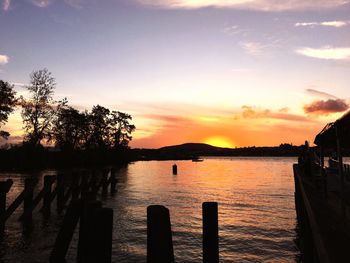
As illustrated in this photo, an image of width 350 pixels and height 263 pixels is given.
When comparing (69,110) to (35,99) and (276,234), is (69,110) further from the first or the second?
(276,234)

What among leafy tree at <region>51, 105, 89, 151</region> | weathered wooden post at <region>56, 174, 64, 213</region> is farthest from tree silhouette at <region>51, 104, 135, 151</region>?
weathered wooden post at <region>56, 174, 64, 213</region>

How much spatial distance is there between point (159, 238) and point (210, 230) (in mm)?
2258

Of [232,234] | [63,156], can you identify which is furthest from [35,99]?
[232,234]

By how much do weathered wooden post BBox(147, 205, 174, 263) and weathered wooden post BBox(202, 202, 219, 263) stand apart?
6.48 ft

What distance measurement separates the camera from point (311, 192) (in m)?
15.0

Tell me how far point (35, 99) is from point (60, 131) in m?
14.6

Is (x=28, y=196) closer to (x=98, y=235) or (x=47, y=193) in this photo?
(x=47, y=193)

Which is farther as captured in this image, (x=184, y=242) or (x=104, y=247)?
(x=184, y=242)

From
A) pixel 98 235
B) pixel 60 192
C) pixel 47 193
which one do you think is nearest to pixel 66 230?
pixel 98 235

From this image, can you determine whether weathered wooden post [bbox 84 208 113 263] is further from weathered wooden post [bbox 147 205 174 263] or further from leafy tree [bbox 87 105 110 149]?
leafy tree [bbox 87 105 110 149]

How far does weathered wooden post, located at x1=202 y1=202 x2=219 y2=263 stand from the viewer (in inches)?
285

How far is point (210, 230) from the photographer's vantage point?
7305mm

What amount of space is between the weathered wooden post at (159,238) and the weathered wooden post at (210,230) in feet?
6.48

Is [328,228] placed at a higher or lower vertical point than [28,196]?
lower
